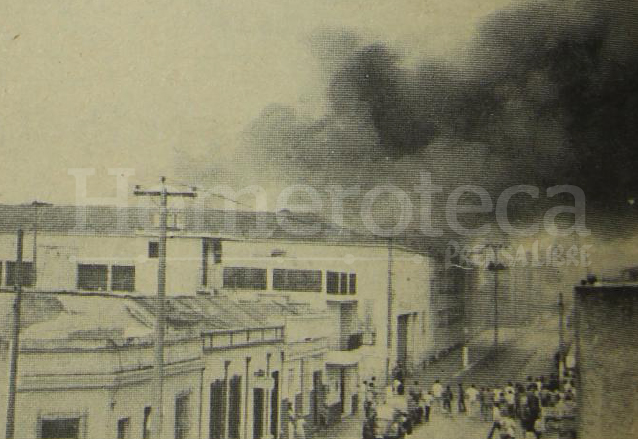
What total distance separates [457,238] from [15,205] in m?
2.23

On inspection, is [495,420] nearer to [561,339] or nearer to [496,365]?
[496,365]

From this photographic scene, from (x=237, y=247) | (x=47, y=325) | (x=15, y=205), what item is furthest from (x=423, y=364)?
(x=15, y=205)

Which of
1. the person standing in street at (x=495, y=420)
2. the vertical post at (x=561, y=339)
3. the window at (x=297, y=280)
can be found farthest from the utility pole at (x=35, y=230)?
the vertical post at (x=561, y=339)

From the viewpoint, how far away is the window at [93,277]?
3.35 m

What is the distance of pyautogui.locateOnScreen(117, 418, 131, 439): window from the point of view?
3.28 metres

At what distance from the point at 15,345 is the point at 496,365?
2.43 meters

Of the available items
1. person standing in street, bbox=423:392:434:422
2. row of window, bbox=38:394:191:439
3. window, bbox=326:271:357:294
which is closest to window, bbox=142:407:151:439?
row of window, bbox=38:394:191:439

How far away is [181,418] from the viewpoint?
11.4ft

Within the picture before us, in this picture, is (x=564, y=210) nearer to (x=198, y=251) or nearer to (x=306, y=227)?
(x=306, y=227)

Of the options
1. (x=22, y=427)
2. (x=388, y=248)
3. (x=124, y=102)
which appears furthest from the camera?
(x=388, y=248)

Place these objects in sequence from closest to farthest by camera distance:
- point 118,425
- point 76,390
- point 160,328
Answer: point 76,390
point 118,425
point 160,328

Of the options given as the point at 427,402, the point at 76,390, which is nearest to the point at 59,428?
the point at 76,390

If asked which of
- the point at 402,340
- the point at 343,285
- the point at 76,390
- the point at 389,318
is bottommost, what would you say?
the point at 76,390

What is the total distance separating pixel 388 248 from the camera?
12.0 ft
